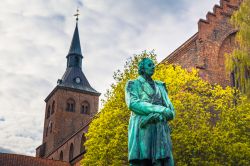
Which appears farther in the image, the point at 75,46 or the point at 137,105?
the point at 75,46

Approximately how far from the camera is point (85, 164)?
19656mm

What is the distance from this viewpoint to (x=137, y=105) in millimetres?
5918

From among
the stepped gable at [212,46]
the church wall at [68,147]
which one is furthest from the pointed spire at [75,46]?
the stepped gable at [212,46]

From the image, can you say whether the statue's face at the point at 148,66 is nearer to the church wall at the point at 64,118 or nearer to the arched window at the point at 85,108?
the church wall at the point at 64,118

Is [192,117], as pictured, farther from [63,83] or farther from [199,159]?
[63,83]

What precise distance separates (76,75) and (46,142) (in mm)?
10795

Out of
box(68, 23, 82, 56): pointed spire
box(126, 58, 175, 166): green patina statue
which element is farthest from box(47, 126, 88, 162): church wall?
box(126, 58, 175, 166): green patina statue

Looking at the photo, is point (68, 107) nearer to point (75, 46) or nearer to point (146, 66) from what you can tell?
point (75, 46)

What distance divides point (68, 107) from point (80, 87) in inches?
134

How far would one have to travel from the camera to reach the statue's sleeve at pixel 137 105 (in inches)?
229

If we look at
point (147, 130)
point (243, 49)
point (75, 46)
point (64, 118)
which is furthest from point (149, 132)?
point (75, 46)

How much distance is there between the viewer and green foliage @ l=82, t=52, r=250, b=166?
1792 centimetres

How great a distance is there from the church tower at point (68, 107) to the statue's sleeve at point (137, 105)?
52.4 meters

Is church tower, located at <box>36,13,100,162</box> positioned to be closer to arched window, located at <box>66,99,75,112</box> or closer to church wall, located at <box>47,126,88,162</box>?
arched window, located at <box>66,99,75,112</box>
